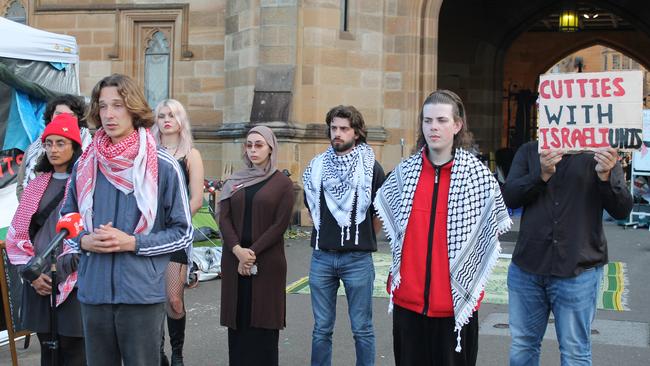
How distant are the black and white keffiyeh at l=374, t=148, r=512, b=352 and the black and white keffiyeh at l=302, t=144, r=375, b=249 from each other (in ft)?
4.37

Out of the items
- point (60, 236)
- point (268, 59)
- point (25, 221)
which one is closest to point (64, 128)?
point (25, 221)

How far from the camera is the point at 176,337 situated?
615 centimetres

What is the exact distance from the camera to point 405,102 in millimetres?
15844

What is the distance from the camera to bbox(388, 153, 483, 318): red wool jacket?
13.8 ft

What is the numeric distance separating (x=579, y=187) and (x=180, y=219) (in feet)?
7.15

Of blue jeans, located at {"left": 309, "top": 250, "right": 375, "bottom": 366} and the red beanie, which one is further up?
the red beanie

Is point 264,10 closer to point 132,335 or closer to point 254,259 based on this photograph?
point 254,259

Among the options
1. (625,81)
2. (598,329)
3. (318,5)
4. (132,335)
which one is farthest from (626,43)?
(132,335)

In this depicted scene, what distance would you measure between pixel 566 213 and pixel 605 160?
38 cm

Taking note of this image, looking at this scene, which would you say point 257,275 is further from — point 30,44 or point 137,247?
point 30,44

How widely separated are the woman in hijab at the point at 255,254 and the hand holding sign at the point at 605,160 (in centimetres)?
197

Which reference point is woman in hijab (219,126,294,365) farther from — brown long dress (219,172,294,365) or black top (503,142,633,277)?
black top (503,142,633,277)

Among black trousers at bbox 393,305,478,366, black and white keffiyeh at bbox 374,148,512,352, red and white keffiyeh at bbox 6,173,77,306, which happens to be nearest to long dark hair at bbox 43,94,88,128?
red and white keffiyeh at bbox 6,173,77,306

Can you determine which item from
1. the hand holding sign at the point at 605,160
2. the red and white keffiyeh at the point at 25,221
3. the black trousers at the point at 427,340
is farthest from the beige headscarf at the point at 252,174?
the hand holding sign at the point at 605,160
